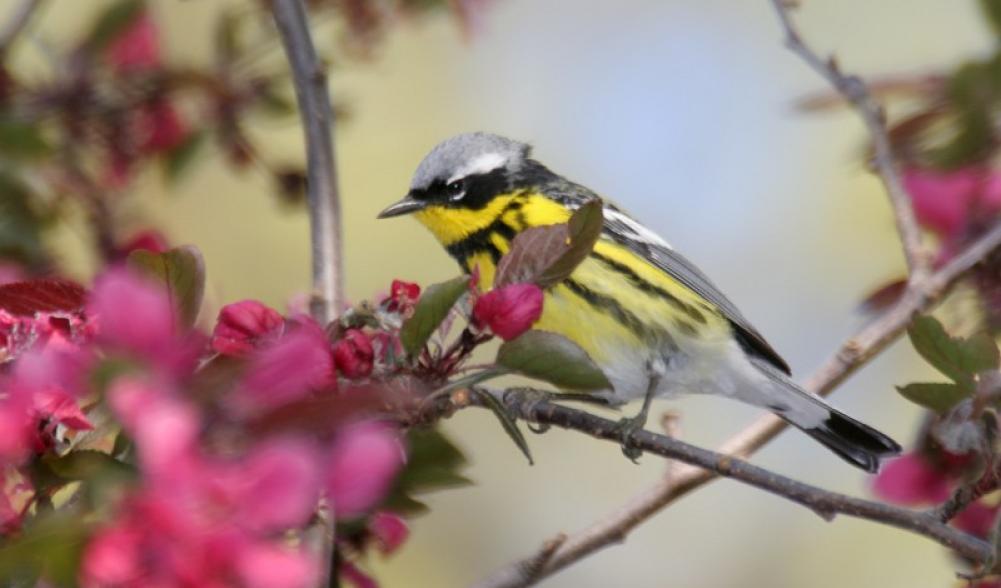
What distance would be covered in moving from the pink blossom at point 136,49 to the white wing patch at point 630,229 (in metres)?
1.20

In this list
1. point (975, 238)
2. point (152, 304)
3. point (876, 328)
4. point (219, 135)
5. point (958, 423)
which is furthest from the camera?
point (219, 135)

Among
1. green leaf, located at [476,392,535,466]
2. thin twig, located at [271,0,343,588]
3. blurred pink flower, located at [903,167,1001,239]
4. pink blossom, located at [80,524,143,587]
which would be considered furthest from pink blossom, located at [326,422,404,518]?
blurred pink flower, located at [903,167,1001,239]

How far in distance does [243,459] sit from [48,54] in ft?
7.02

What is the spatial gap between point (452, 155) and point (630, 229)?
0.56 metres

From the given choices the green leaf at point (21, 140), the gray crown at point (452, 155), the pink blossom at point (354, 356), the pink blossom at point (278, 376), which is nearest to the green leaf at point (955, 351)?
the pink blossom at point (354, 356)

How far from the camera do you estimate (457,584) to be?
623 centimetres

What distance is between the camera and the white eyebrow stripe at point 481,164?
11.4ft

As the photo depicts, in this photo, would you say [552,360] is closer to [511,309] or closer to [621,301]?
[511,309]

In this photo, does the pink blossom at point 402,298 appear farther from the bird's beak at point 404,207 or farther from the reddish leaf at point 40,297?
the bird's beak at point 404,207

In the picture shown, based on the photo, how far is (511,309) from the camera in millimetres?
1846

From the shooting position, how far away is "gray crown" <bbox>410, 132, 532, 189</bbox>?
11.2 feet

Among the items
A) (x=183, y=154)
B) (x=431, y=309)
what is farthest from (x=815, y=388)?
(x=183, y=154)

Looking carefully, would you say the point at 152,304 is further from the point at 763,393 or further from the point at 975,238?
the point at 763,393

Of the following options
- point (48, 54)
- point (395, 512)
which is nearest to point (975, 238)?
point (395, 512)
